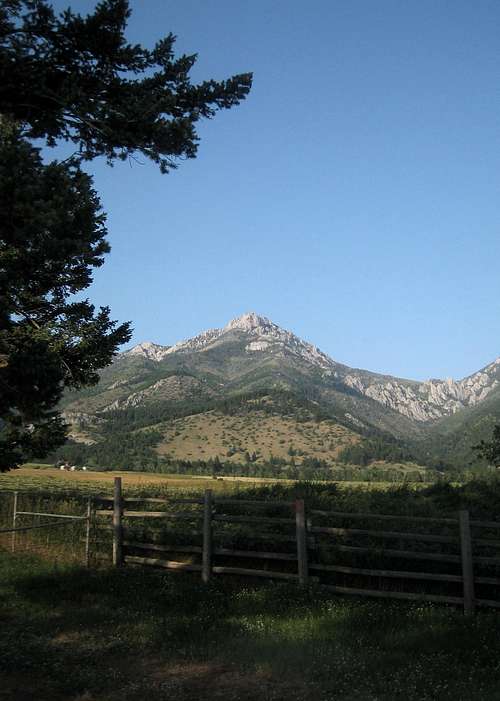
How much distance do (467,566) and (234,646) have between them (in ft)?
15.3

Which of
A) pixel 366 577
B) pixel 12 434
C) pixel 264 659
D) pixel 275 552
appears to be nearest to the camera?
pixel 264 659

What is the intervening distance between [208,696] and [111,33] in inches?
393

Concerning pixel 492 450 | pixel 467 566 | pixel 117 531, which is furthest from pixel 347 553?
pixel 492 450

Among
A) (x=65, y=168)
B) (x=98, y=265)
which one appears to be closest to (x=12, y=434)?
(x=98, y=265)

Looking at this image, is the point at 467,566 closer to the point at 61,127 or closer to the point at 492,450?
the point at 61,127

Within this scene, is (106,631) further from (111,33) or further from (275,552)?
(111,33)

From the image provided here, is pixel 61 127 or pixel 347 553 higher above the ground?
pixel 61 127

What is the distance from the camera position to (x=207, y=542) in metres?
13.7

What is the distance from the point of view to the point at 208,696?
712 centimetres

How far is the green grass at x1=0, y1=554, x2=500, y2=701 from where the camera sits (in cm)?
729

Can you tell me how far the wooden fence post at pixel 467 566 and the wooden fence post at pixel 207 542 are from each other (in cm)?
566

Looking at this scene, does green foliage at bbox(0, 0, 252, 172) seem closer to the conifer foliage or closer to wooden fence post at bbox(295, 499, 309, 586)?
the conifer foliage

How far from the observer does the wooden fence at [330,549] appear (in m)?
11.1

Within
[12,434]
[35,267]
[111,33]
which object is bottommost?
[12,434]
